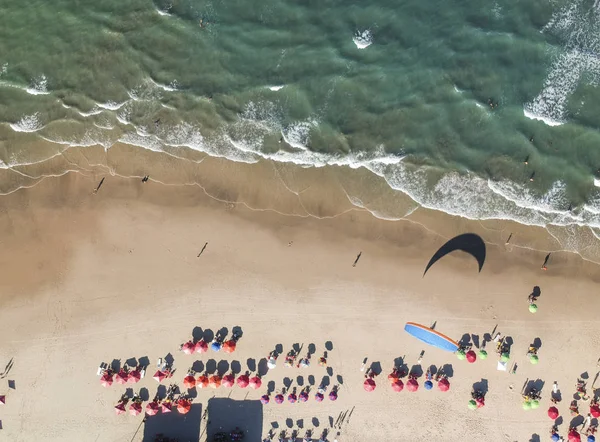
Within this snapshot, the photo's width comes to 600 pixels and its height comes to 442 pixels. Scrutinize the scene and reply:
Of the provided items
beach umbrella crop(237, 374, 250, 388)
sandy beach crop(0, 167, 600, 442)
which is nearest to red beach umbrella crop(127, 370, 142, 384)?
sandy beach crop(0, 167, 600, 442)

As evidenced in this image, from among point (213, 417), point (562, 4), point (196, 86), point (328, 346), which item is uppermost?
point (562, 4)

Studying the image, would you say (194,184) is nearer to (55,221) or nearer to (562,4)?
(55,221)

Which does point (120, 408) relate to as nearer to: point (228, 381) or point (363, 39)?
point (228, 381)

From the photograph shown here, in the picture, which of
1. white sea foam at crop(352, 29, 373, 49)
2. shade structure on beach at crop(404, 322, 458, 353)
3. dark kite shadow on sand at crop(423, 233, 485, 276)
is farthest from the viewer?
white sea foam at crop(352, 29, 373, 49)

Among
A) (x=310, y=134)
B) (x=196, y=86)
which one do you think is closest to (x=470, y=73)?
(x=310, y=134)

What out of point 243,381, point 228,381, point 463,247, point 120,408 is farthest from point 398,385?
point 120,408

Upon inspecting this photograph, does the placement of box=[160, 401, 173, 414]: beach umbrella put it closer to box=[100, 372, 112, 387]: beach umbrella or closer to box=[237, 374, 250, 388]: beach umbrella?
box=[100, 372, 112, 387]: beach umbrella
